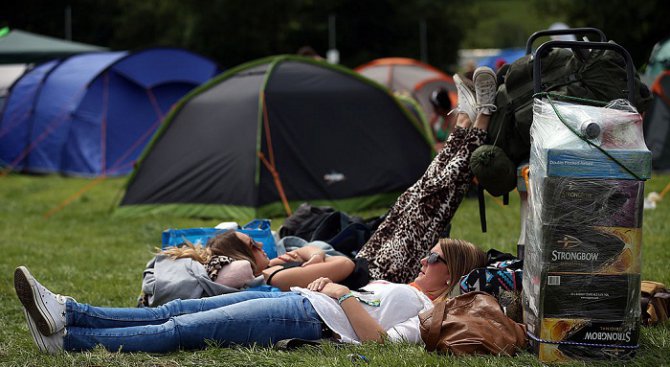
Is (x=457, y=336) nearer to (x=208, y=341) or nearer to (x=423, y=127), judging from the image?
(x=208, y=341)

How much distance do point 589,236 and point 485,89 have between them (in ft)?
4.97

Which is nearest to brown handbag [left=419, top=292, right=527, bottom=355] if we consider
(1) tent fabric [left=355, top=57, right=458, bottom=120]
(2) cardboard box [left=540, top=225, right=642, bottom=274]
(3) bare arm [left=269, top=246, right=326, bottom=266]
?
(2) cardboard box [left=540, top=225, right=642, bottom=274]

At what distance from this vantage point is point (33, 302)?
3.81m

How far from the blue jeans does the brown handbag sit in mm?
620

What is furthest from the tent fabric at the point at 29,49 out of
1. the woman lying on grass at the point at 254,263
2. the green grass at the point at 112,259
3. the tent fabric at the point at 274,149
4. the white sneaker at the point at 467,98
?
the white sneaker at the point at 467,98

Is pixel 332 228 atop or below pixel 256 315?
below

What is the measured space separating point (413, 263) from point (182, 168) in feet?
14.7

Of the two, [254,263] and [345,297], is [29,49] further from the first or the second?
[345,297]

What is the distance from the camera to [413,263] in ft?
16.9

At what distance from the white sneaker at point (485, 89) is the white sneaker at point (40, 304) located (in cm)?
245

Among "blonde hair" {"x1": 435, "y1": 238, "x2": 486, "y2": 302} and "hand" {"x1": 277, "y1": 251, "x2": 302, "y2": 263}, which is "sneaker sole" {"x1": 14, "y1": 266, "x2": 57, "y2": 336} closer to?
"hand" {"x1": 277, "y1": 251, "x2": 302, "y2": 263}

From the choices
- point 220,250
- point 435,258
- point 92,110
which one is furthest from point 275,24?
point 435,258

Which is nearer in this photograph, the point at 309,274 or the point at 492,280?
the point at 492,280

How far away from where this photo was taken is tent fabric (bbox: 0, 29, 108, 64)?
619 inches
